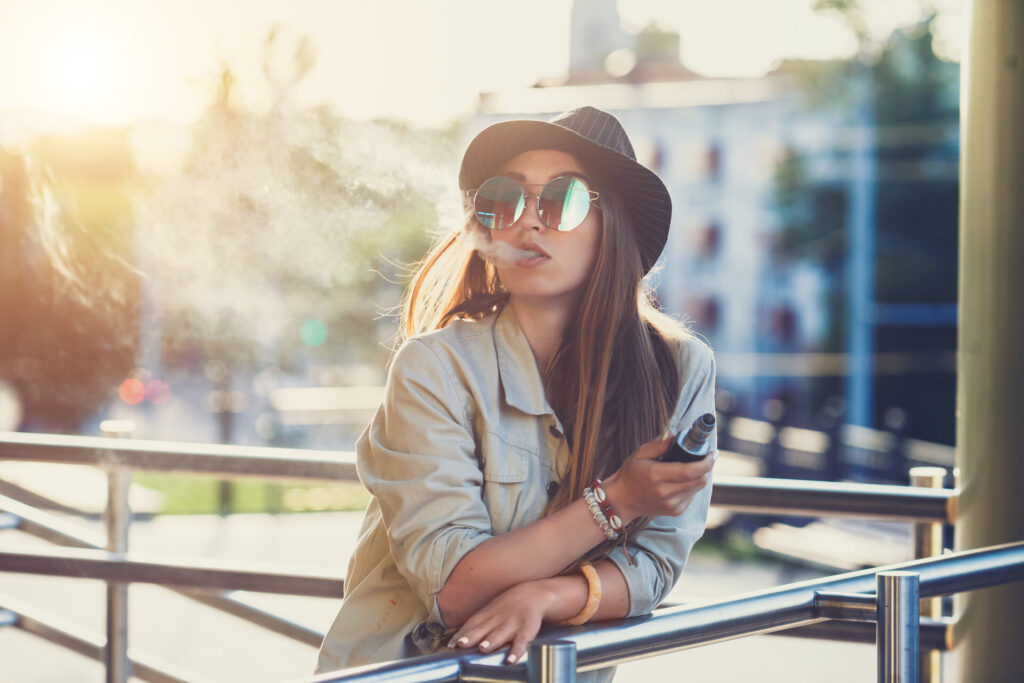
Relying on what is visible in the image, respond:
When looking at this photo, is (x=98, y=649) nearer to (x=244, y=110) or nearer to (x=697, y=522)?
(x=697, y=522)

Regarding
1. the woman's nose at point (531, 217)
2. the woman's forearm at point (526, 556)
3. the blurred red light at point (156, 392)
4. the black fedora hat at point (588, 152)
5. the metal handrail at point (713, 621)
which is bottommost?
the metal handrail at point (713, 621)

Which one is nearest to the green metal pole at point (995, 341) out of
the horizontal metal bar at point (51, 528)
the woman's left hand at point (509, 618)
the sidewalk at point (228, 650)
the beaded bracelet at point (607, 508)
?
the beaded bracelet at point (607, 508)

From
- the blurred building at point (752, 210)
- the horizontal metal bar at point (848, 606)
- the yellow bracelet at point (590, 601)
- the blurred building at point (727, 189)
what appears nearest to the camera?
the horizontal metal bar at point (848, 606)

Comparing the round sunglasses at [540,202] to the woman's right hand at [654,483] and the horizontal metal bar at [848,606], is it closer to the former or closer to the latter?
the woman's right hand at [654,483]

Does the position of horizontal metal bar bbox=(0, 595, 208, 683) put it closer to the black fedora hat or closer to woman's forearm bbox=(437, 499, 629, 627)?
woman's forearm bbox=(437, 499, 629, 627)

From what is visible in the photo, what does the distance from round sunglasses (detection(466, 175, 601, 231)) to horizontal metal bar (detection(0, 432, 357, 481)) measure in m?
0.73

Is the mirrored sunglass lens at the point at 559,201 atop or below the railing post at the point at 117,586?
atop

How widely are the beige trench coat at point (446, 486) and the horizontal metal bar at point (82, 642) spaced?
0.99 m

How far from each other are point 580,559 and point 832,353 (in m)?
27.1

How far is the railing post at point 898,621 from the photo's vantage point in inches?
50.0

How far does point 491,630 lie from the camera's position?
1.39 m

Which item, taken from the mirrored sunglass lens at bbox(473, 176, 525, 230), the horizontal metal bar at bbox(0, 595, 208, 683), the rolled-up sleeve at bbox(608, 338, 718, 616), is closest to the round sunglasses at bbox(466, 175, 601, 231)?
the mirrored sunglass lens at bbox(473, 176, 525, 230)

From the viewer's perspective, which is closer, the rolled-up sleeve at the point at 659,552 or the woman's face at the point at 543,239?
the rolled-up sleeve at the point at 659,552

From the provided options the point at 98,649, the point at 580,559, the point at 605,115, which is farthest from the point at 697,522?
the point at 98,649
